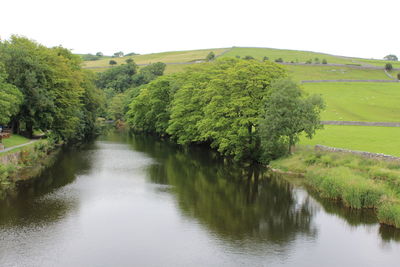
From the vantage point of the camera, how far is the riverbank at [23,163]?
3466 centimetres

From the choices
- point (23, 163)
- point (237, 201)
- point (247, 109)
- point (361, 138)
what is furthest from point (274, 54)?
point (237, 201)

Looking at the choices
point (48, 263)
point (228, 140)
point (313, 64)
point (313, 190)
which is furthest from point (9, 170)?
point (313, 64)

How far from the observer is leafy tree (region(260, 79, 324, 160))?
42.8 metres

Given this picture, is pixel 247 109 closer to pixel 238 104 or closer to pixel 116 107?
pixel 238 104

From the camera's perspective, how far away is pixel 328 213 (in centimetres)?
2970

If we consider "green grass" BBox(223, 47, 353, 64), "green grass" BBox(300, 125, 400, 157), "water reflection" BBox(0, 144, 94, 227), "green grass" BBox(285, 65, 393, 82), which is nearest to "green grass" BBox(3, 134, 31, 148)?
"water reflection" BBox(0, 144, 94, 227)

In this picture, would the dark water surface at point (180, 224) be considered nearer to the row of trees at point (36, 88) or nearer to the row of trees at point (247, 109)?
the row of trees at point (247, 109)

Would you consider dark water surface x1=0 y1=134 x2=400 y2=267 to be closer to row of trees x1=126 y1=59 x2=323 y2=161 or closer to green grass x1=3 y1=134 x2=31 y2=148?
row of trees x1=126 y1=59 x2=323 y2=161

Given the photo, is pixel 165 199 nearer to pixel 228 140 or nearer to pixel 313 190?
pixel 313 190

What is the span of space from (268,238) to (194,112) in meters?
38.8

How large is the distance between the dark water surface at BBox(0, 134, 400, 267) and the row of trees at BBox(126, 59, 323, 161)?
6.46 metres

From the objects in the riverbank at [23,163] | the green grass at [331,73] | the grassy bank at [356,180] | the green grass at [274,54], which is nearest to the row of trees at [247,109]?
the grassy bank at [356,180]

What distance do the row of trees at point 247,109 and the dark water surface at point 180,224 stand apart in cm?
646

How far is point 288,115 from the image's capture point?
43.0 metres
